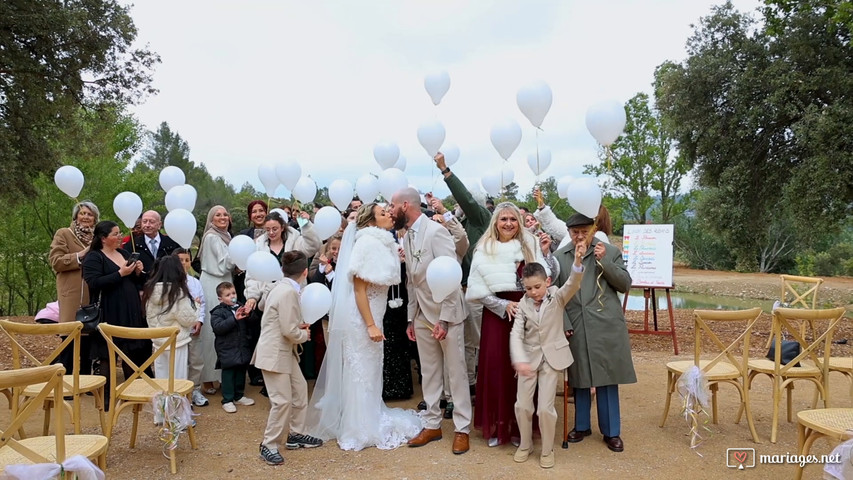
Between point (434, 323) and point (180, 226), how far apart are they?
2.74 meters

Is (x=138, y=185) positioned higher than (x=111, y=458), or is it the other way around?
(x=138, y=185)

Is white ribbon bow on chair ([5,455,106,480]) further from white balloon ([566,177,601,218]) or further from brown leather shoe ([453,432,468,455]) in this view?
white balloon ([566,177,601,218])

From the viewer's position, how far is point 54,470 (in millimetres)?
2477

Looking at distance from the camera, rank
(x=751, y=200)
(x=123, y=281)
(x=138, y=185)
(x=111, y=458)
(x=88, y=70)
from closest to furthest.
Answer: (x=111, y=458) < (x=123, y=281) < (x=88, y=70) < (x=751, y=200) < (x=138, y=185)

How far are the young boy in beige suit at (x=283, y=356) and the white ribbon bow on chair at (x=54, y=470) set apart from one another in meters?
1.34

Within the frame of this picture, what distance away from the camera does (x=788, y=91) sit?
10.8 meters

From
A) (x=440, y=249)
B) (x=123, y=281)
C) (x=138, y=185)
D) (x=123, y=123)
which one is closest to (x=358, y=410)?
(x=440, y=249)

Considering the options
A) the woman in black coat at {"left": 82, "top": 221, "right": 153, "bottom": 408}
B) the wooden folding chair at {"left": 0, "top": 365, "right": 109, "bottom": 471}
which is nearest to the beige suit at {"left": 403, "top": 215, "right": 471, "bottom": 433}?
the wooden folding chair at {"left": 0, "top": 365, "right": 109, "bottom": 471}

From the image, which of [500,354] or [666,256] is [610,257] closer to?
[500,354]

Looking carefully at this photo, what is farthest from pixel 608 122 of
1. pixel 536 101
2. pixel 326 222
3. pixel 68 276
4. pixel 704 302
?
pixel 704 302

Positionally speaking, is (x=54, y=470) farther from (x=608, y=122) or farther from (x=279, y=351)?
(x=608, y=122)

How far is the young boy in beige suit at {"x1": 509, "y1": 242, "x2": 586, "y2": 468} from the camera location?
3.79 metres

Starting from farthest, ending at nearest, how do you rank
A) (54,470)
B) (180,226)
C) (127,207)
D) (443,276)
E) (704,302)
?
(704,302) → (127,207) → (180,226) → (443,276) → (54,470)

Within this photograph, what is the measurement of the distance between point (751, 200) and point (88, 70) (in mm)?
14394
